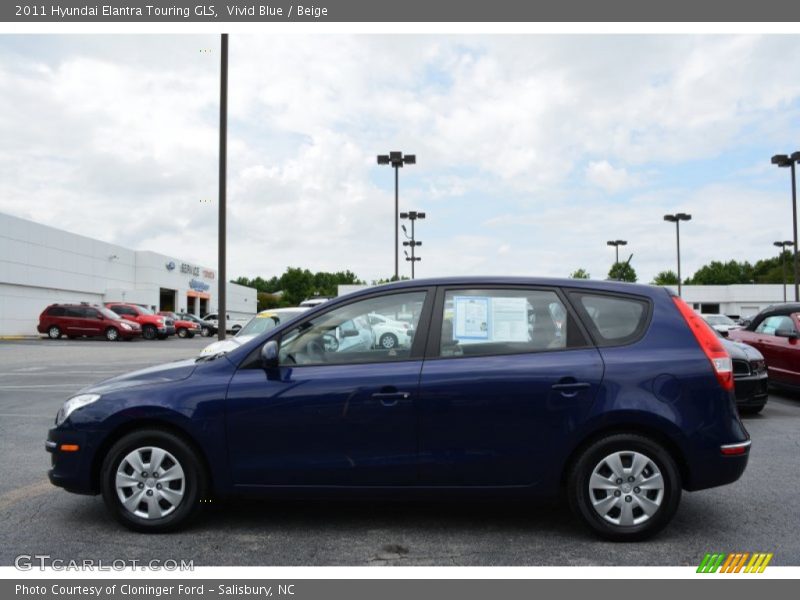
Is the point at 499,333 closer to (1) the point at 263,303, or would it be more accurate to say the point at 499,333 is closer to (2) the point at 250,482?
(2) the point at 250,482

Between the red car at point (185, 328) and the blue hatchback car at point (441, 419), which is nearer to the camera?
the blue hatchback car at point (441, 419)

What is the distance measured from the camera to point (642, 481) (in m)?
4.17

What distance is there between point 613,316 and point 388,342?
1480 millimetres

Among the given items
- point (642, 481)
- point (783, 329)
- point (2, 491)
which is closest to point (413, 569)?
point (642, 481)

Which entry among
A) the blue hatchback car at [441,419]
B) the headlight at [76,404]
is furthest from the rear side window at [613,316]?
the headlight at [76,404]

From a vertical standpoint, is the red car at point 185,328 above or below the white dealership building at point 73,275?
below

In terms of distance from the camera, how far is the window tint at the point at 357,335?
4398 millimetres

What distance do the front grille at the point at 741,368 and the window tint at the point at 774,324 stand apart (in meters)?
2.29

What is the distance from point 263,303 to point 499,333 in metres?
147

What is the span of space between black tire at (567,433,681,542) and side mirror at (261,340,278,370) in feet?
6.53

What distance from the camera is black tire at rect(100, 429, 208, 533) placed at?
14.1ft
